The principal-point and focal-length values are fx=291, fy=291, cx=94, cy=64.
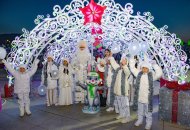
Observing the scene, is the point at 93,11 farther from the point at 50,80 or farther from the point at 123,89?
the point at 123,89

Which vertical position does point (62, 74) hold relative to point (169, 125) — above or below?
above

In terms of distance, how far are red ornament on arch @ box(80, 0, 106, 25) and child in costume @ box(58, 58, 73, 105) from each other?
1.58 metres

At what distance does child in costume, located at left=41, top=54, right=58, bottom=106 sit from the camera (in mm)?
9125

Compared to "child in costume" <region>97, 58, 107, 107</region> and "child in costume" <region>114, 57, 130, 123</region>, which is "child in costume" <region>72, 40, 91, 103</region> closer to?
"child in costume" <region>97, 58, 107, 107</region>

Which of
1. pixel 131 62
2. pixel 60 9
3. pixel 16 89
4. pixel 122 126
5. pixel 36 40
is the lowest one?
pixel 122 126

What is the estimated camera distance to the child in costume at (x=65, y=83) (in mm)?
9242

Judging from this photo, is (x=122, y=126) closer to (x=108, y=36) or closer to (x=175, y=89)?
(x=175, y=89)

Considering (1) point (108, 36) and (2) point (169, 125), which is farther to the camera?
(1) point (108, 36)

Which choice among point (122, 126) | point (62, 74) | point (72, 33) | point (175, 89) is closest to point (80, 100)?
point (62, 74)

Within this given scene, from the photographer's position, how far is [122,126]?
7023mm

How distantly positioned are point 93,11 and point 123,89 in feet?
9.09

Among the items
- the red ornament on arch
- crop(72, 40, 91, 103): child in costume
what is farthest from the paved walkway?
the red ornament on arch

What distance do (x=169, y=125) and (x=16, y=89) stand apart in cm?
410

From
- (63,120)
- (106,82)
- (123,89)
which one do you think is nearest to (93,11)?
(106,82)
